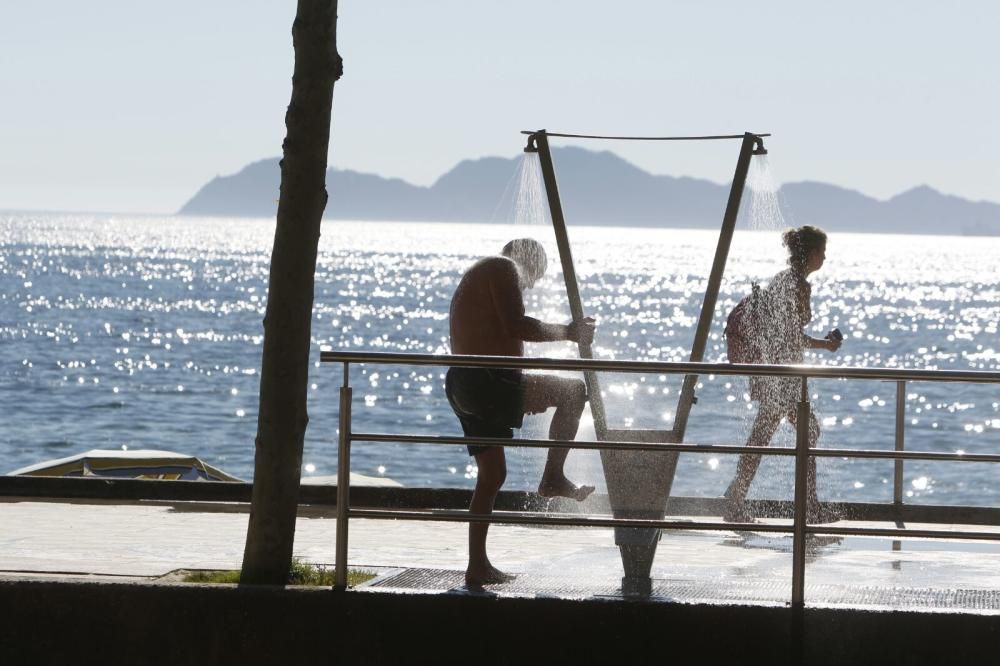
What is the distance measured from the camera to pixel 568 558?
7.36 metres

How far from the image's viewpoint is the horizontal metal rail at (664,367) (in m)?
6.61

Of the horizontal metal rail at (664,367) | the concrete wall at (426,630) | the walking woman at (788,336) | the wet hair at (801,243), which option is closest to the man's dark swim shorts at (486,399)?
the horizontal metal rail at (664,367)

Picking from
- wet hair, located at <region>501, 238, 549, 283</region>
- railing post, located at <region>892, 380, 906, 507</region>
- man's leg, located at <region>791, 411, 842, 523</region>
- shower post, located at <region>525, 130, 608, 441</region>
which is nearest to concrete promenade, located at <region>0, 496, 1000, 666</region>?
shower post, located at <region>525, 130, 608, 441</region>

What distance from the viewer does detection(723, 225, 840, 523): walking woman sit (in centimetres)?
888

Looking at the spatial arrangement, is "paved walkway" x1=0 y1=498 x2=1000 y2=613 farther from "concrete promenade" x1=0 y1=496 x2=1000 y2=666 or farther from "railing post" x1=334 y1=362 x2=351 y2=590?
"railing post" x1=334 y1=362 x2=351 y2=590

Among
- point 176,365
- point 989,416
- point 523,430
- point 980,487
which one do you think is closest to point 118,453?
point 523,430

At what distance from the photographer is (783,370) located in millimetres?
6680

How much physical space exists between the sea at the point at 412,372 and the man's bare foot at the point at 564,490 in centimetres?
7

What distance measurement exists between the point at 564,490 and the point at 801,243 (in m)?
2.68

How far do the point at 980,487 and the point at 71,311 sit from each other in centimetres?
6024

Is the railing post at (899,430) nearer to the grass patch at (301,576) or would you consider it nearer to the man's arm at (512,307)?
the man's arm at (512,307)

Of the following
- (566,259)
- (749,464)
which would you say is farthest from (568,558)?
(566,259)

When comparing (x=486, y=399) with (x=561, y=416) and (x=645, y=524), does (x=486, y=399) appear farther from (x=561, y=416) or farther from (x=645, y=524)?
(x=645, y=524)

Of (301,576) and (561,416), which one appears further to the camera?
(561,416)
